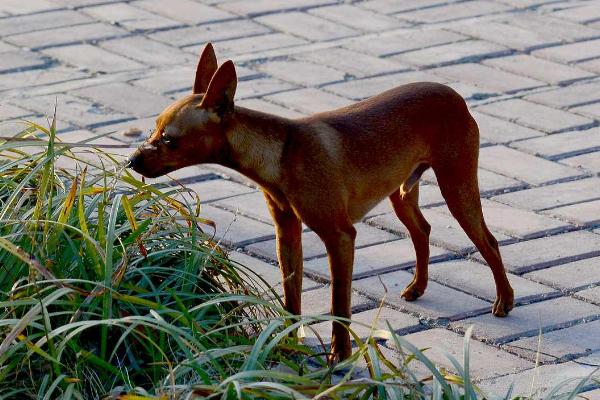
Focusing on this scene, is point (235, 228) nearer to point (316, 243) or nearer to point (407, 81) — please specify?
point (316, 243)

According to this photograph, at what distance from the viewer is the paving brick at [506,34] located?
870 cm

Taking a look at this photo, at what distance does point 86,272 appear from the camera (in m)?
4.43

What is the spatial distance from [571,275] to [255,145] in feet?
5.56

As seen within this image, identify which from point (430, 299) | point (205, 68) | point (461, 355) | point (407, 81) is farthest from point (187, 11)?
point (461, 355)

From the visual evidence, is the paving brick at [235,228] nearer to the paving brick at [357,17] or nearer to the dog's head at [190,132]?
the dog's head at [190,132]

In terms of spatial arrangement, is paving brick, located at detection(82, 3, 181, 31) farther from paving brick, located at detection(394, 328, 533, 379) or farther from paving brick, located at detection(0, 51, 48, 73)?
paving brick, located at detection(394, 328, 533, 379)

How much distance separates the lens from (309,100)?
7.57 meters

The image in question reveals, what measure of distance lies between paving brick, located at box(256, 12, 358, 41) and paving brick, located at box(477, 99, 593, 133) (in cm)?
166

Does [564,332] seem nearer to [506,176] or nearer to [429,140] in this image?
[429,140]

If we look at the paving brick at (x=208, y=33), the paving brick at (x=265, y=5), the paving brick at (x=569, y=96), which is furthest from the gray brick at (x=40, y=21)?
the paving brick at (x=569, y=96)

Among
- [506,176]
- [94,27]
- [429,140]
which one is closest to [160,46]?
[94,27]

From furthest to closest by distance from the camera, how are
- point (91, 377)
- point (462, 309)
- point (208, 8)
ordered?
point (208, 8) → point (462, 309) → point (91, 377)

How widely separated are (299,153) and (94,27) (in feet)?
15.3

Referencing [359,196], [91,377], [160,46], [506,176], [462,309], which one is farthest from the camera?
[160,46]
